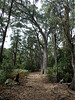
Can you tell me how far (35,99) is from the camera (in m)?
3.55

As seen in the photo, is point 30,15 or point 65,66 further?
point 30,15

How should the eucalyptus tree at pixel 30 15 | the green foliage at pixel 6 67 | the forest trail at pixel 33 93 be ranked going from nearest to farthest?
the forest trail at pixel 33 93 < the green foliage at pixel 6 67 < the eucalyptus tree at pixel 30 15

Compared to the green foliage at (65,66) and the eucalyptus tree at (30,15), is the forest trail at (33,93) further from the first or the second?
the eucalyptus tree at (30,15)

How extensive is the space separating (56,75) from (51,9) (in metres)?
4.92

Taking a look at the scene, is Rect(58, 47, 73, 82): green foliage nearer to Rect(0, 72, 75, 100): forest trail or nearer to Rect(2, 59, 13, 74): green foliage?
Rect(0, 72, 75, 100): forest trail

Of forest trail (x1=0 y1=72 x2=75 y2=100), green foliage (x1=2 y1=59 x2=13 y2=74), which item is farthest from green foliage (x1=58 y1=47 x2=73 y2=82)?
green foliage (x1=2 y1=59 x2=13 y2=74)

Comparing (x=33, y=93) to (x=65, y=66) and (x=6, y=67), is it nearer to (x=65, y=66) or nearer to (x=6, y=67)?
(x=6, y=67)

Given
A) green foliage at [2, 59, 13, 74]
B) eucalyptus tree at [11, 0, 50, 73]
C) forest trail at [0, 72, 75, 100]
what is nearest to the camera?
forest trail at [0, 72, 75, 100]

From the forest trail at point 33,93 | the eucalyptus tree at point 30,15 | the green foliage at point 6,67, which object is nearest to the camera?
the forest trail at point 33,93

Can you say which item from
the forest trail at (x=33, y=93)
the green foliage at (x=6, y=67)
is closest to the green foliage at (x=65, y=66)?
the forest trail at (x=33, y=93)

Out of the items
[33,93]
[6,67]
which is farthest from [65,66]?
[6,67]

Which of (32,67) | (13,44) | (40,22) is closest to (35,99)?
(40,22)

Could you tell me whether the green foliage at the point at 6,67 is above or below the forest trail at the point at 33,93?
above

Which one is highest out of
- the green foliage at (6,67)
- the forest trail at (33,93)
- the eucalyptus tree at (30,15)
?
the eucalyptus tree at (30,15)
